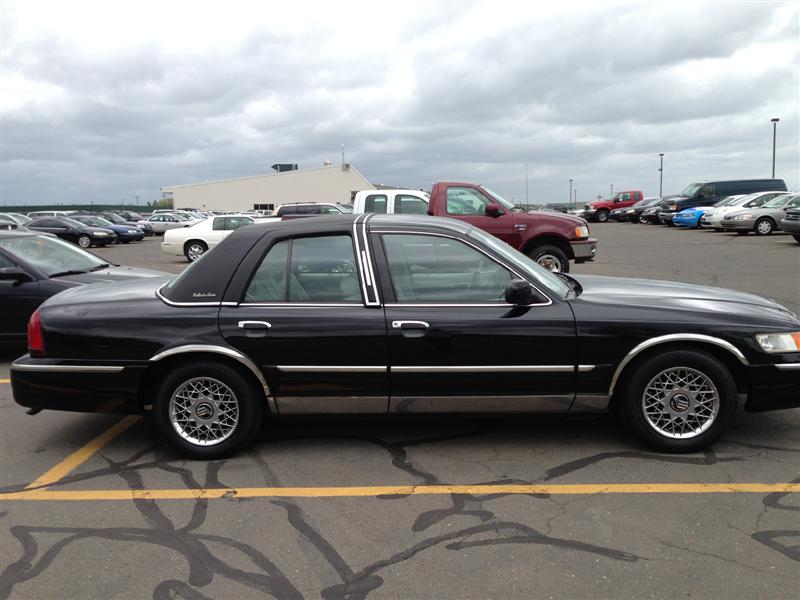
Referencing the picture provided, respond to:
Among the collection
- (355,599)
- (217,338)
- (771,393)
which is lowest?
(355,599)

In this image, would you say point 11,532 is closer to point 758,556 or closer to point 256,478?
point 256,478

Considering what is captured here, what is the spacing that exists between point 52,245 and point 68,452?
4277 millimetres

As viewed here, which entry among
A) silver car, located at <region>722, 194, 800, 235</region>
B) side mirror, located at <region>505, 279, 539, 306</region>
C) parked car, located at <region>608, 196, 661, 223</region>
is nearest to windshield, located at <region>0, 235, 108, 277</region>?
side mirror, located at <region>505, 279, 539, 306</region>

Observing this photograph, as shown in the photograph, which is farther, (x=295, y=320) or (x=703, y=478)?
(x=295, y=320)

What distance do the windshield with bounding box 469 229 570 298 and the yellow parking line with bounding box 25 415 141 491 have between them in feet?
9.76

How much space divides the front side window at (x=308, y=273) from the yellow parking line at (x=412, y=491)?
46.0 inches

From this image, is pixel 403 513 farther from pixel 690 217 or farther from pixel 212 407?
pixel 690 217

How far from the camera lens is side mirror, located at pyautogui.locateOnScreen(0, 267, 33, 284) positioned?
6934 mm

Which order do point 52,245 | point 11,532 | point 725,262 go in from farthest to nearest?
point 725,262 → point 52,245 → point 11,532

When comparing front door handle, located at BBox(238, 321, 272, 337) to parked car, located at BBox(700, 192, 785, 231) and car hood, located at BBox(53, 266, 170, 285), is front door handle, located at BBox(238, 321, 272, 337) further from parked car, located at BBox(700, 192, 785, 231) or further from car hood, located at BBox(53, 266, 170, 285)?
parked car, located at BBox(700, 192, 785, 231)

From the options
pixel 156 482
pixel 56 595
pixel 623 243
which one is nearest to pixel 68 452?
pixel 156 482

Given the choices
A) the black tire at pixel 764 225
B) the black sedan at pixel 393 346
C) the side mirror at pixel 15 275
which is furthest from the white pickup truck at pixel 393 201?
the black tire at pixel 764 225

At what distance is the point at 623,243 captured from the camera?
23.7 m

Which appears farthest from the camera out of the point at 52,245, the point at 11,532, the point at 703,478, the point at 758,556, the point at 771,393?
the point at 52,245
